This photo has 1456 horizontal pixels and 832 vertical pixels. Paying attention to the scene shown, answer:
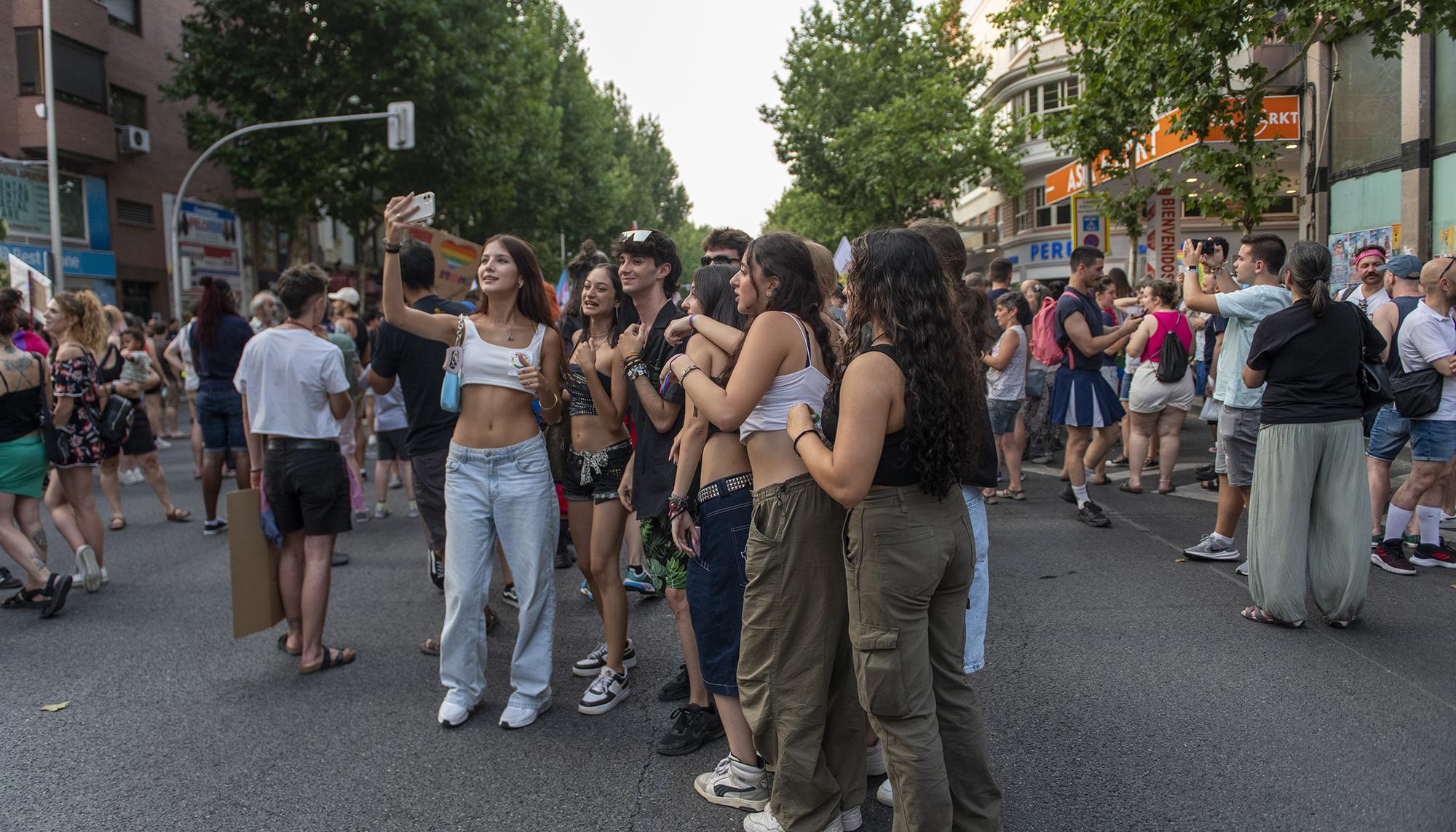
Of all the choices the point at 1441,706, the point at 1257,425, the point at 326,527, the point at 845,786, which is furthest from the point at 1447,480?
the point at 326,527

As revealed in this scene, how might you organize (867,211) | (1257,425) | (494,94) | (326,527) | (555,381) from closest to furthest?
1. (555,381)
2. (326,527)
3. (1257,425)
4. (494,94)
5. (867,211)

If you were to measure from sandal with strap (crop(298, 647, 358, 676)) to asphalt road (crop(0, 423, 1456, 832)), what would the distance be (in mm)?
50

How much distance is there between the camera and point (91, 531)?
6547 millimetres

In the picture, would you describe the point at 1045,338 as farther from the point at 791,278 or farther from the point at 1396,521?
the point at 791,278

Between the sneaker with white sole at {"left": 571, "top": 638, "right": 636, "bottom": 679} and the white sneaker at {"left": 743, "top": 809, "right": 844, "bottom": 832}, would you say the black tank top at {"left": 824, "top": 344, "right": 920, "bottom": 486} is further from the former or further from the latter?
the sneaker with white sole at {"left": 571, "top": 638, "right": 636, "bottom": 679}

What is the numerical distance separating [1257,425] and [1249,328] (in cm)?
65

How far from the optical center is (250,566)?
4.84m

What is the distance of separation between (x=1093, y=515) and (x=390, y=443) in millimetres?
5847

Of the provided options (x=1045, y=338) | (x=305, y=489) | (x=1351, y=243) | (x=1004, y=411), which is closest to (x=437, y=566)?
(x=305, y=489)

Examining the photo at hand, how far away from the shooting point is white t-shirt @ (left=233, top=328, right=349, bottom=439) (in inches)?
190

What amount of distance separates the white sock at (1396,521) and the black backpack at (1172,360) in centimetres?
280

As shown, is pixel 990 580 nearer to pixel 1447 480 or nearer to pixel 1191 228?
pixel 1447 480

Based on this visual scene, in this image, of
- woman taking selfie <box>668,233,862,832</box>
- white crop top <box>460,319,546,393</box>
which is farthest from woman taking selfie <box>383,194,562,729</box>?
woman taking selfie <box>668,233,862,832</box>

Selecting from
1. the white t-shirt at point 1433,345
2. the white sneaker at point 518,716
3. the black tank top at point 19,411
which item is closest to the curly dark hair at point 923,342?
the white sneaker at point 518,716
